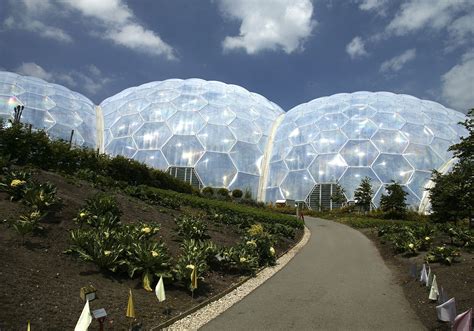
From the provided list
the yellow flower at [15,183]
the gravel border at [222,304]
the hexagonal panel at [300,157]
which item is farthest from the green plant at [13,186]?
the hexagonal panel at [300,157]

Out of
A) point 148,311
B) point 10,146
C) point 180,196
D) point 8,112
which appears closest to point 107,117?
point 8,112

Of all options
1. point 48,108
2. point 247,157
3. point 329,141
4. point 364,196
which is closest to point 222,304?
point 364,196

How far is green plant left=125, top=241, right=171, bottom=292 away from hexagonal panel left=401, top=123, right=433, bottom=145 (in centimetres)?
3244

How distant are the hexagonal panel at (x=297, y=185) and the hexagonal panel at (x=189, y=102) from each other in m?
12.2

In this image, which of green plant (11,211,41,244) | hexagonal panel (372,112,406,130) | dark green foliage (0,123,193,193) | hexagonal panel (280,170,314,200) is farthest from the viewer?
hexagonal panel (372,112,406,130)

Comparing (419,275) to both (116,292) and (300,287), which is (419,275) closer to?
(300,287)

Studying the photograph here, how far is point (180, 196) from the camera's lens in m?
19.4

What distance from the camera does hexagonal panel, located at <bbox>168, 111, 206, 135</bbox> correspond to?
36.7m

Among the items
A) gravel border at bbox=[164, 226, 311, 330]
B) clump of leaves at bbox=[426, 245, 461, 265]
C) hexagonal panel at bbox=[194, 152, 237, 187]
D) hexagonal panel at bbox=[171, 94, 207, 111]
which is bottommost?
gravel border at bbox=[164, 226, 311, 330]

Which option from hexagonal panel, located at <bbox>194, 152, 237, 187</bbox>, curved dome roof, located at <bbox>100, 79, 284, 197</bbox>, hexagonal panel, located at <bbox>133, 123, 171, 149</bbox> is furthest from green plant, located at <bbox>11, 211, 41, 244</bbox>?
hexagonal panel, located at <bbox>133, 123, 171, 149</bbox>

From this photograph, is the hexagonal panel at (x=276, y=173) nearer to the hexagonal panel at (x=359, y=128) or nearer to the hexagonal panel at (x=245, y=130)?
the hexagonal panel at (x=245, y=130)

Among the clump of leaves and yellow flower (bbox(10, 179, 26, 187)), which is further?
the clump of leaves

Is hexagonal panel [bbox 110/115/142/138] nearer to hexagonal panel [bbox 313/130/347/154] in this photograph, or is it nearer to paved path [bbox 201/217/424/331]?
hexagonal panel [bbox 313/130/347/154]

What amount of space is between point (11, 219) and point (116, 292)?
303cm
